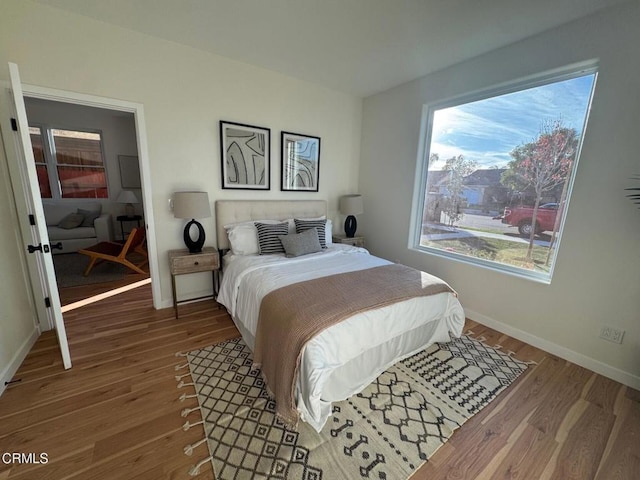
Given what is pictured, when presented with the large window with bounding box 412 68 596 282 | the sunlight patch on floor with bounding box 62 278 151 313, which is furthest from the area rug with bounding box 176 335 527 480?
the sunlight patch on floor with bounding box 62 278 151 313

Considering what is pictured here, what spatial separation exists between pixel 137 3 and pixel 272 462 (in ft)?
10.7

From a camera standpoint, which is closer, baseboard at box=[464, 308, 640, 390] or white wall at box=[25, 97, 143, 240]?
baseboard at box=[464, 308, 640, 390]

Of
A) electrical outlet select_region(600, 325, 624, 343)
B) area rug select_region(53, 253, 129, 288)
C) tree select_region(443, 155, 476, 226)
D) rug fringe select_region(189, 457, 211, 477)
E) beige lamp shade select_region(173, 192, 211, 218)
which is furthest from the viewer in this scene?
area rug select_region(53, 253, 129, 288)

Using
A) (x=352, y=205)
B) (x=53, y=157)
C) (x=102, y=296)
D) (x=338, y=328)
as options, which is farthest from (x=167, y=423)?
(x=53, y=157)

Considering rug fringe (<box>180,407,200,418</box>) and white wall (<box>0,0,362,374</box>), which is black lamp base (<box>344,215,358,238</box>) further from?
rug fringe (<box>180,407,200,418</box>)

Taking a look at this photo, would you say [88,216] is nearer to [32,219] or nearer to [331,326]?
[32,219]

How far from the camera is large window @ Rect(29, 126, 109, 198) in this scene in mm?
4965

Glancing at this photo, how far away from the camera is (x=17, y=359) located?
6.43ft

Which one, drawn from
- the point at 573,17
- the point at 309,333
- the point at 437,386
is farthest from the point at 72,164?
the point at 573,17

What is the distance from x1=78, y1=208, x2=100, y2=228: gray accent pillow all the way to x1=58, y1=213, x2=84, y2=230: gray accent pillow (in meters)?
0.06

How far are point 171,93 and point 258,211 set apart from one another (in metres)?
1.49

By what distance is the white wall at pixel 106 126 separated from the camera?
4.85 meters

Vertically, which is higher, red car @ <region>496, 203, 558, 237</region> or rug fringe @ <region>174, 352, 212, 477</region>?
red car @ <region>496, 203, 558, 237</region>

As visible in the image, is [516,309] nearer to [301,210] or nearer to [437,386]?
[437,386]
